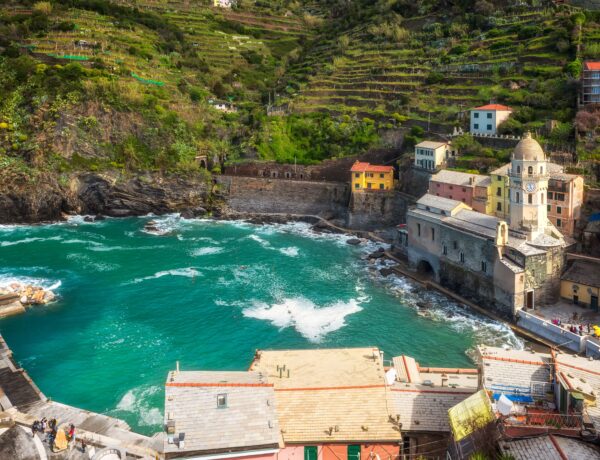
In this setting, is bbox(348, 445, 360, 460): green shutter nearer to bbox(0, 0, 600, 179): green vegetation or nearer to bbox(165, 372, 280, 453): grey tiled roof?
bbox(165, 372, 280, 453): grey tiled roof

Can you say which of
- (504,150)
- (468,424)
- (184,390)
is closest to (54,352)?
(184,390)

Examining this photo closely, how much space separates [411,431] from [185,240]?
40.5 meters

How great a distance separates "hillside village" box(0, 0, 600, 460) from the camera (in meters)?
18.8

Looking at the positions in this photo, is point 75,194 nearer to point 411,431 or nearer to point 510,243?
point 510,243

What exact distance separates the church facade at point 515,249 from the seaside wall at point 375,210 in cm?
1405

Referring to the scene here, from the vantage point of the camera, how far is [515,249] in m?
37.9

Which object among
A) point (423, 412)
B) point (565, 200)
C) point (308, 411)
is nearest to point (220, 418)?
point (308, 411)

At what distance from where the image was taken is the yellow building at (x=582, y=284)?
37.2 metres

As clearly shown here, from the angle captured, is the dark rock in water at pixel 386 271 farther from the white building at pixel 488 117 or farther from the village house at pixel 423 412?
the village house at pixel 423 412

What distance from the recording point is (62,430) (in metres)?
22.6

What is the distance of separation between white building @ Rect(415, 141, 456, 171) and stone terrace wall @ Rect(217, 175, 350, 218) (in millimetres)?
9399

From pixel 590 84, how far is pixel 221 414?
48573 mm

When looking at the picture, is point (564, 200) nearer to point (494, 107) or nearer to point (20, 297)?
point (494, 107)

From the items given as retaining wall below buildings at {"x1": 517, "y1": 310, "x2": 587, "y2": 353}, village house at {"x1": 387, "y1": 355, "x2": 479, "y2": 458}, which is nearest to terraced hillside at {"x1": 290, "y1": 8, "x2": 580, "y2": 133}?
retaining wall below buildings at {"x1": 517, "y1": 310, "x2": 587, "y2": 353}
